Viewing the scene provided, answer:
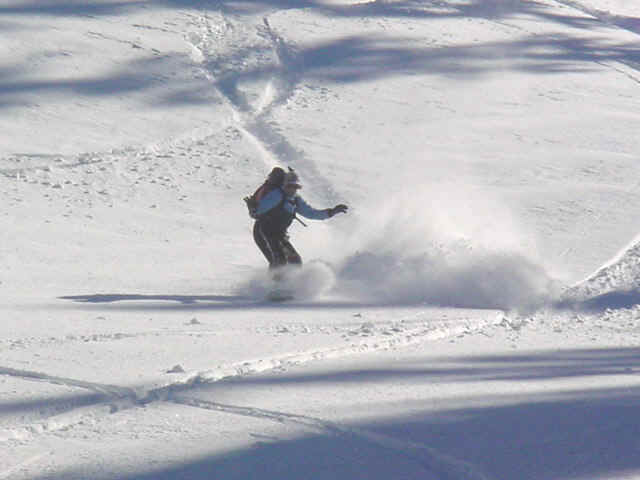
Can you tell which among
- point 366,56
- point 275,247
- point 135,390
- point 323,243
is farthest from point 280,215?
point 366,56

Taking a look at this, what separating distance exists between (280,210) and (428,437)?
6.07 metres

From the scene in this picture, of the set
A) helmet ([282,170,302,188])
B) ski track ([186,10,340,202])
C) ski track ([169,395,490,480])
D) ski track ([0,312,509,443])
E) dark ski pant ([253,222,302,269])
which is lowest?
ski track ([186,10,340,202])

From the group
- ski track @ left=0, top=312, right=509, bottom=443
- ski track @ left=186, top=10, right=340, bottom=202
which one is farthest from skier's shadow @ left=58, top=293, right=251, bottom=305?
ski track @ left=186, top=10, right=340, bottom=202

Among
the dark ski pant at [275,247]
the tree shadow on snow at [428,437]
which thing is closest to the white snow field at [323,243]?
the tree shadow on snow at [428,437]

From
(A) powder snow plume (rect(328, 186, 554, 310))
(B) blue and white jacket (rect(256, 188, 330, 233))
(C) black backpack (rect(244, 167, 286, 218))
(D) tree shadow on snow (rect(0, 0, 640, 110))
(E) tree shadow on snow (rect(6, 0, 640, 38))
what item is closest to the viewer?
(C) black backpack (rect(244, 167, 286, 218))

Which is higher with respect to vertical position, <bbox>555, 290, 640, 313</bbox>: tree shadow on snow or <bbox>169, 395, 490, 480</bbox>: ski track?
<bbox>169, 395, 490, 480</bbox>: ski track

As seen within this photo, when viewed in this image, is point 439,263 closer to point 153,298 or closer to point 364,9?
point 153,298

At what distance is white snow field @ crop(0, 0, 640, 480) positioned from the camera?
5211 mm

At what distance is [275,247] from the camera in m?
11.2

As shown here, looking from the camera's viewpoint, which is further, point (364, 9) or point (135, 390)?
point (364, 9)

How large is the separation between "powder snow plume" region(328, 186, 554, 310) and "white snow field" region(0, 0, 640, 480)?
5cm

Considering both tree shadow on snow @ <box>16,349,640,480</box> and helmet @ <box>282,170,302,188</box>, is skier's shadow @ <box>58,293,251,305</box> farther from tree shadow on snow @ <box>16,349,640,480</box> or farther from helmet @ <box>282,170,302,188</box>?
tree shadow on snow @ <box>16,349,640,480</box>

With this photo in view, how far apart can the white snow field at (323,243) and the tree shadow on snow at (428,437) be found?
0.02m

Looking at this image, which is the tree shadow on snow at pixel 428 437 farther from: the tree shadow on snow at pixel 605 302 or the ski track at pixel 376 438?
the tree shadow on snow at pixel 605 302
